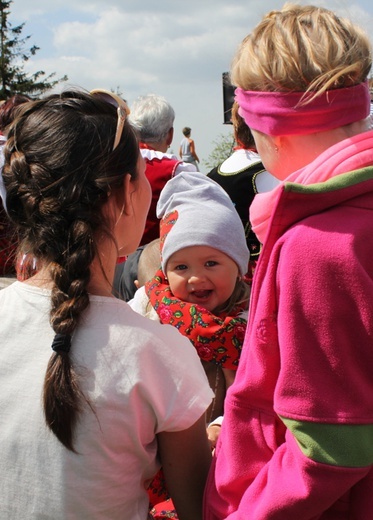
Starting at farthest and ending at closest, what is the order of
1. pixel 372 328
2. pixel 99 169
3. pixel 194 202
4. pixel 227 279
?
pixel 194 202, pixel 227 279, pixel 99 169, pixel 372 328

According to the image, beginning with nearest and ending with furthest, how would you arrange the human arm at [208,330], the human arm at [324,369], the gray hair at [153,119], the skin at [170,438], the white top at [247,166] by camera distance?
the human arm at [324,369] < the skin at [170,438] < the human arm at [208,330] < the white top at [247,166] < the gray hair at [153,119]

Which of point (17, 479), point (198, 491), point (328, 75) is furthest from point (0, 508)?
point (328, 75)

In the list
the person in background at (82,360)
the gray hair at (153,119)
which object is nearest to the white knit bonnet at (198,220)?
the person in background at (82,360)

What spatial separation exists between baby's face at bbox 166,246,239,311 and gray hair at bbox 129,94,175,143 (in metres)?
2.88

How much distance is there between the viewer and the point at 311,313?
1334 millimetres

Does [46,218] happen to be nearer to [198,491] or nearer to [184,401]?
[184,401]

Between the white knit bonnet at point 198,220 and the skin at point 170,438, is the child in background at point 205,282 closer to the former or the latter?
the white knit bonnet at point 198,220

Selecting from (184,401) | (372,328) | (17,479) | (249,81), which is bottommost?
(17,479)

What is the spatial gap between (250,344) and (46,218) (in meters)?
0.58

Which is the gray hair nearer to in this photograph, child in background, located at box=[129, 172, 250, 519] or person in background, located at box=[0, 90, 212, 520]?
child in background, located at box=[129, 172, 250, 519]

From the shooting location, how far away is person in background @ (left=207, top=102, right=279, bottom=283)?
4.30 meters

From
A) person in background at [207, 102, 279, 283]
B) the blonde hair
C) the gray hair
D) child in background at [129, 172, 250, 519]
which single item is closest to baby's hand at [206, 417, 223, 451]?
child in background at [129, 172, 250, 519]

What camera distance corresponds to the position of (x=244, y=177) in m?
4.39

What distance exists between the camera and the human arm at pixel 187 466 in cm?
173
